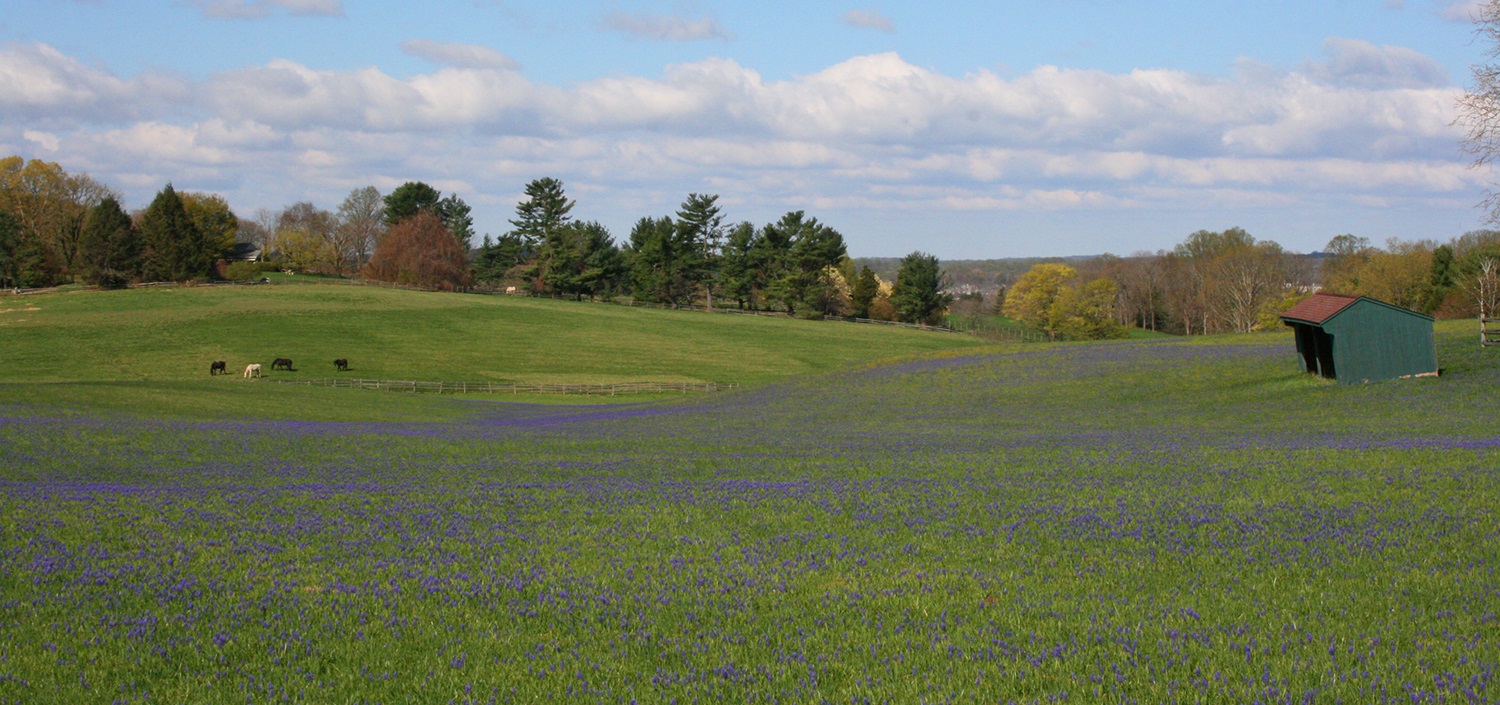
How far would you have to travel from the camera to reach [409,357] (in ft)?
261

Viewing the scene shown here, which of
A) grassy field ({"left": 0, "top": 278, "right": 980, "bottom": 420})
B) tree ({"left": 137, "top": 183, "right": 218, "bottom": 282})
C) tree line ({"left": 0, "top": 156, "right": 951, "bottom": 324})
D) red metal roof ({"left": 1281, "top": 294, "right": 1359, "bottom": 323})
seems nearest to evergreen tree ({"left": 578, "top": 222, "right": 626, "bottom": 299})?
tree line ({"left": 0, "top": 156, "right": 951, "bottom": 324})

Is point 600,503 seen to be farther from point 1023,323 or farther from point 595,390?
point 1023,323

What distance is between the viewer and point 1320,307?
39.4 meters

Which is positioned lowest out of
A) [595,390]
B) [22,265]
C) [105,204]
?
[595,390]

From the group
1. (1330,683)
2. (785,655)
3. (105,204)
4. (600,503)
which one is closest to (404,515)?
(600,503)

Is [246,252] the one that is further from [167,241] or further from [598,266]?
[598,266]

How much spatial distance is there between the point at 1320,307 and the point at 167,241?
127972 millimetres

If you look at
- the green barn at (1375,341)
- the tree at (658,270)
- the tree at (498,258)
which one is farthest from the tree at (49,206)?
the green barn at (1375,341)

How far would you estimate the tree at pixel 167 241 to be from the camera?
119875 mm

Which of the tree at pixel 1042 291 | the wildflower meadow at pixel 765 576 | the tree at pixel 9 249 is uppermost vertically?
the tree at pixel 9 249

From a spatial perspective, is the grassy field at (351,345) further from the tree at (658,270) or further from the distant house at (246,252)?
the distant house at (246,252)

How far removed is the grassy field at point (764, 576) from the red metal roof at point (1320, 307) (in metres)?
17.4

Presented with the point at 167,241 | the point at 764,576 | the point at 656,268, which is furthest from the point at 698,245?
the point at 764,576

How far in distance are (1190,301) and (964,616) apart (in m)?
147
